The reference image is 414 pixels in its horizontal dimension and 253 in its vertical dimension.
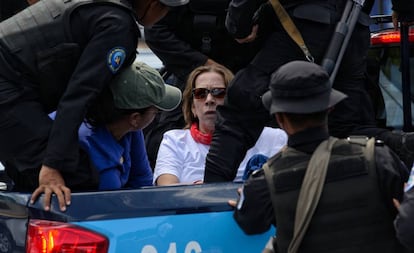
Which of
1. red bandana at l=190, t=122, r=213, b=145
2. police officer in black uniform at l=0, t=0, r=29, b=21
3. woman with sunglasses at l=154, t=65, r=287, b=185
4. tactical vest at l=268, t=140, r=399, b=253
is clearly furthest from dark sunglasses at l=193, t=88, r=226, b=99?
police officer in black uniform at l=0, t=0, r=29, b=21

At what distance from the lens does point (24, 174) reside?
131 inches

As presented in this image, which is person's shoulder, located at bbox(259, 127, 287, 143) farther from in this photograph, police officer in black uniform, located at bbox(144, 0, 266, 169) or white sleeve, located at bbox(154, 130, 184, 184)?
police officer in black uniform, located at bbox(144, 0, 266, 169)

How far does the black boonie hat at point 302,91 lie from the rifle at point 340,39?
115 cm

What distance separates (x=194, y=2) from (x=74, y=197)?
211 cm

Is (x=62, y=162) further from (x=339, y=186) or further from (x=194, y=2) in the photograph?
(x=194, y=2)

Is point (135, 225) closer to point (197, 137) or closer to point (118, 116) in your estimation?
point (118, 116)

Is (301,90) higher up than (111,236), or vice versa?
(301,90)

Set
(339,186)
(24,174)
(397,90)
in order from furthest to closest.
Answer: (397,90)
(24,174)
(339,186)

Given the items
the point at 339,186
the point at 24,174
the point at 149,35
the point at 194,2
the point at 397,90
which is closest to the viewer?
the point at 339,186

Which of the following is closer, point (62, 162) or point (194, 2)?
point (62, 162)

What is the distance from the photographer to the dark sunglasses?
443 cm

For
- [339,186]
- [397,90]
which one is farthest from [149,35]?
[339,186]

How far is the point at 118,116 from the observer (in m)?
3.43

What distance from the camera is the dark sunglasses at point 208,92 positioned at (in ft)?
14.5
